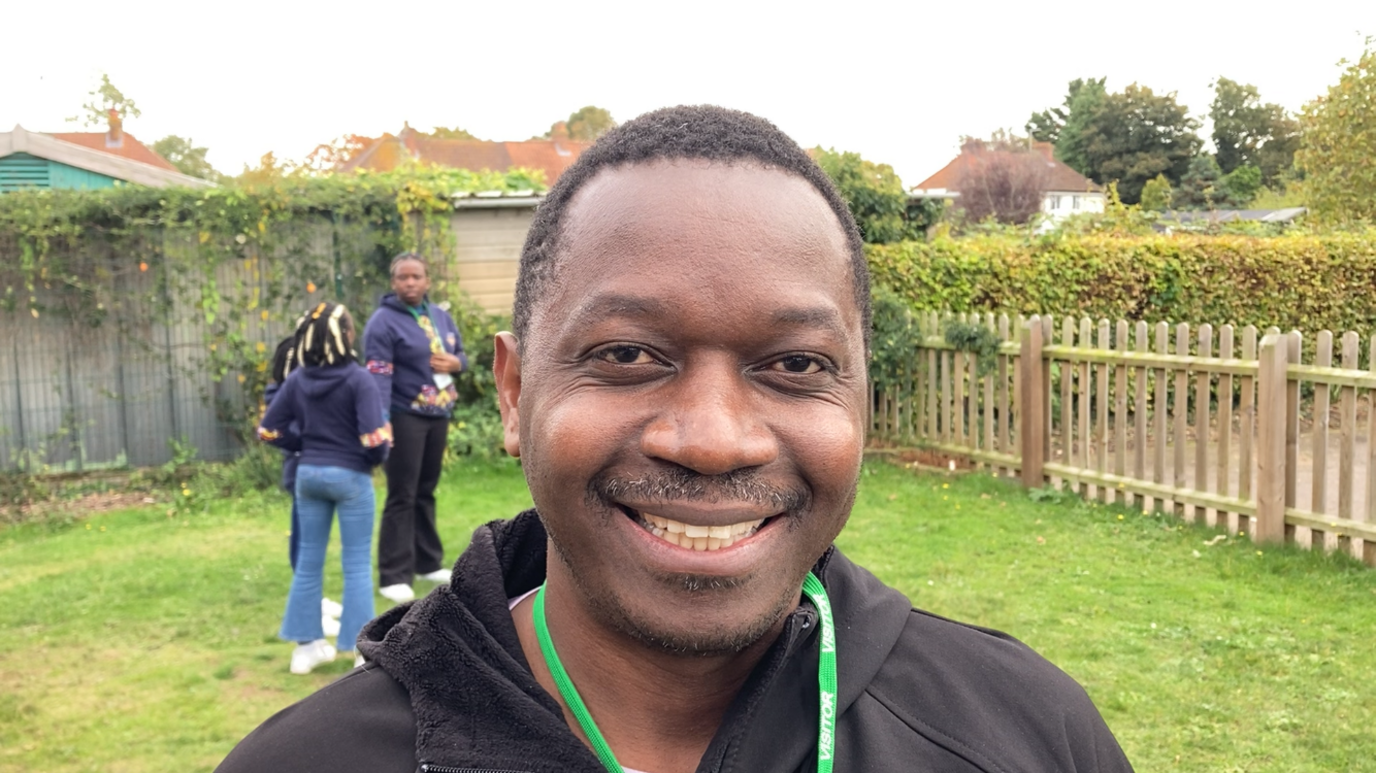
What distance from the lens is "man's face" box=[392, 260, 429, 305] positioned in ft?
21.8

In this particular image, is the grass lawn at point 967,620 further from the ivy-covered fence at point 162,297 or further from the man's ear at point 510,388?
the man's ear at point 510,388

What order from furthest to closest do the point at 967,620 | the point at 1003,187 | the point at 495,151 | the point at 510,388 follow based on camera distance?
the point at 495,151
the point at 1003,187
the point at 967,620
the point at 510,388

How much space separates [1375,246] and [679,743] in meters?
15.4

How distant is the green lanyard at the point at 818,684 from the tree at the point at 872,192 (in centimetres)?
1106

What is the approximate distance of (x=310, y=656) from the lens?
570 cm

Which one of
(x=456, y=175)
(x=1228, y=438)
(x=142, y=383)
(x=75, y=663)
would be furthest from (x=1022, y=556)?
(x=142, y=383)

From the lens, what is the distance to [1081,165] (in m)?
61.2

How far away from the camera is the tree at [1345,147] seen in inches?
838

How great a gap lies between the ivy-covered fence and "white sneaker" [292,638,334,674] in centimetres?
550

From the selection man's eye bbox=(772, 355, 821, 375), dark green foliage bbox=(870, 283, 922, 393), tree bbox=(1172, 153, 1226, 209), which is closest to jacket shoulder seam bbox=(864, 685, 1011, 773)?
man's eye bbox=(772, 355, 821, 375)

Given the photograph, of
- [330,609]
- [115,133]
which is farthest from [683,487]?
[115,133]

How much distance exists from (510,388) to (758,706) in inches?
23.7

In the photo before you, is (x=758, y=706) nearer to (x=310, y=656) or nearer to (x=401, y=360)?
(x=310, y=656)

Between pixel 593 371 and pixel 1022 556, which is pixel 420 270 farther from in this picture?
pixel 593 371
